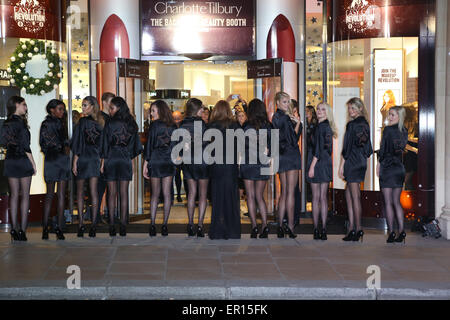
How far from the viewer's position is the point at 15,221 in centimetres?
801

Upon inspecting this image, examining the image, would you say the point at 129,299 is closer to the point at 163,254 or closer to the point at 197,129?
the point at 163,254

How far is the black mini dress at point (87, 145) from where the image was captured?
796 cm

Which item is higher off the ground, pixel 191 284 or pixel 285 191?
pixel 285 191

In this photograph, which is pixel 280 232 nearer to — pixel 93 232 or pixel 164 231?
pixel 164 231

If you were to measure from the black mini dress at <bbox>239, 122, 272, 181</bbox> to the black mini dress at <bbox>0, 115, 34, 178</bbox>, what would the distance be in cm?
280

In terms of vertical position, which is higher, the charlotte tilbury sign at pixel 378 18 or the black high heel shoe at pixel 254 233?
the charlotte tilbury sign at pixel 378 18

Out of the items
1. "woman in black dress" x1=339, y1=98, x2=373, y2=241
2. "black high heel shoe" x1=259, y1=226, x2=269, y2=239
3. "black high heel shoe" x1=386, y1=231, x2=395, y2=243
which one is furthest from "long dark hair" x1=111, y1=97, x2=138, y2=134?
"black high heel shoe" x1=386, y1=231, x2=395, y2=243

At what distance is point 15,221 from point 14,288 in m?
2.55

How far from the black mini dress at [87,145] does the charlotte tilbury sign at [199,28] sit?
3.09m

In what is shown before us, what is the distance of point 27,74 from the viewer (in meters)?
9.41

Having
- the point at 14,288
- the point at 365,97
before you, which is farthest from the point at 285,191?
the point at 14,288

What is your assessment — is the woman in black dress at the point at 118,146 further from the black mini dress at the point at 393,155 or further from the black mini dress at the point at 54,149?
the black mini dress at the point at 393,155

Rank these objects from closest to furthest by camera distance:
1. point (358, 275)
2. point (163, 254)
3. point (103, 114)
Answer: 1. point (358, 275)
2. point (163, 254)
3. point (103, 114)
